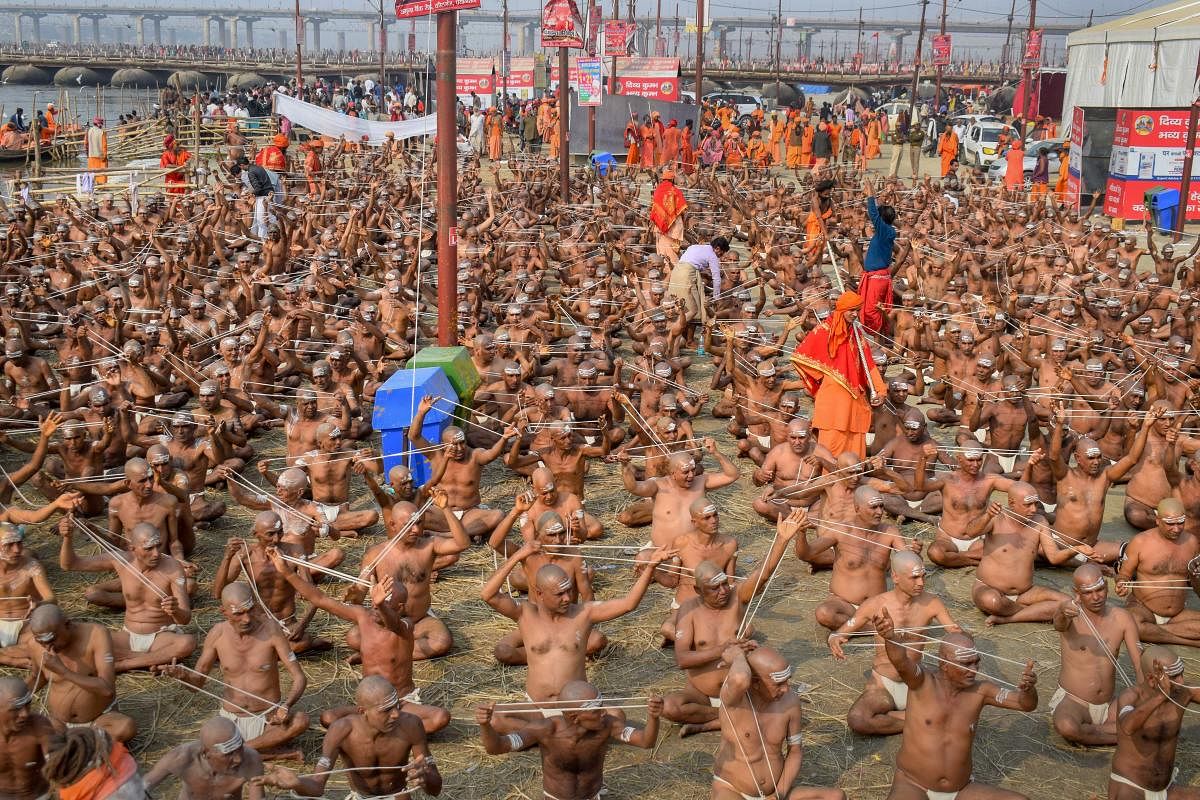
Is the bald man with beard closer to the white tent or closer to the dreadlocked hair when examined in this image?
the dreadlocked hair

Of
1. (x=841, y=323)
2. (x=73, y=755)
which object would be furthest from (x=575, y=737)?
(x=841, y=323)

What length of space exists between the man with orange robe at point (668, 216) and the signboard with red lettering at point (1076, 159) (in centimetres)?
1359

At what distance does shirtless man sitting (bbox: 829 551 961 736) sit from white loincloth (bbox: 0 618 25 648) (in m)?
5.28

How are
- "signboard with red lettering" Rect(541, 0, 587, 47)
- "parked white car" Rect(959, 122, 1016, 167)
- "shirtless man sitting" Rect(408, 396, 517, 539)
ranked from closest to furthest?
"shirtless man sitting" Rect(408, 396, 517, 539) < "signboard with red lettering" Rect(541, 0, 587, 47) < "parked white car" Rect(959, 122, 1016, 167)

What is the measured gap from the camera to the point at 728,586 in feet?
23.3

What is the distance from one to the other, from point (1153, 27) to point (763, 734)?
952 inches

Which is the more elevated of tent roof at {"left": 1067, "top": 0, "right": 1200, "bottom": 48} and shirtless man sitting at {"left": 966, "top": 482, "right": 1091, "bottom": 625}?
tent roof at {"left": 1067, "top": 0, "right": 1200, "bottom": 48}

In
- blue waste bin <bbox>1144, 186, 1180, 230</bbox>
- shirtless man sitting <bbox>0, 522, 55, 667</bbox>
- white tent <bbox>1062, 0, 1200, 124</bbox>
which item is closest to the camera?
shirtless man sitting <bbox>0, 522, 55, 667</bbox>

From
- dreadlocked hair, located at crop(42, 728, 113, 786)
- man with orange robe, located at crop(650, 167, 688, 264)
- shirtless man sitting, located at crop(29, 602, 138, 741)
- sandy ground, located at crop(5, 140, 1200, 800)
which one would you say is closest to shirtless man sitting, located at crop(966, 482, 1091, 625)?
sandy ground, located at crop(5, 140, 1200, 800)

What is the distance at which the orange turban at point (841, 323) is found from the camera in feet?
33.9

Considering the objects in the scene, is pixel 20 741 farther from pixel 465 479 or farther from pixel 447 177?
pixel 447 177

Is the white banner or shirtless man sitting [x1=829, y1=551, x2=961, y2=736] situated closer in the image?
shirtless man sitting [x1=829, y1=551, x2=961, y2=736]

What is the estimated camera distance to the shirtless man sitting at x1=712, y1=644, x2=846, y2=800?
19.7ft

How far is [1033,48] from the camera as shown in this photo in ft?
137
